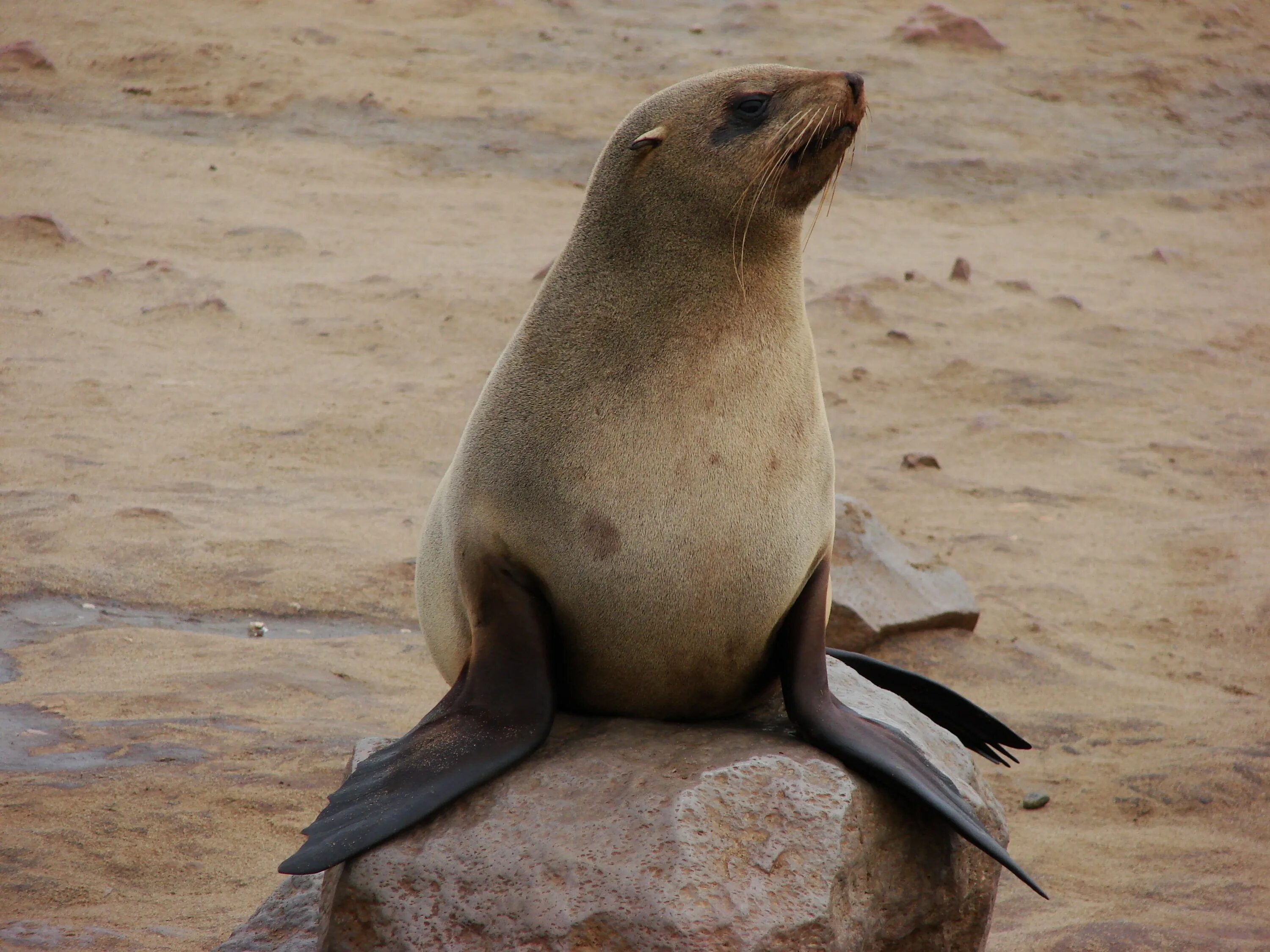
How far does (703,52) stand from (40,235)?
853 centimetres

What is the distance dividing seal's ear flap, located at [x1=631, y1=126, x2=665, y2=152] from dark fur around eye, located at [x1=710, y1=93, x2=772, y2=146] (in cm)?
11

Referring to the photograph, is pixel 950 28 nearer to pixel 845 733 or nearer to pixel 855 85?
pixel 855 85

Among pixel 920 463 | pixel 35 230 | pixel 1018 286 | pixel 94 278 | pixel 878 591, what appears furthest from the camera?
pixel 1018 286

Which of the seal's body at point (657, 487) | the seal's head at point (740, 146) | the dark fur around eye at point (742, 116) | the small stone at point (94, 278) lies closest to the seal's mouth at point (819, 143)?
the seal's head at point (740, 146)

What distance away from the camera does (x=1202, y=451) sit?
8.38m

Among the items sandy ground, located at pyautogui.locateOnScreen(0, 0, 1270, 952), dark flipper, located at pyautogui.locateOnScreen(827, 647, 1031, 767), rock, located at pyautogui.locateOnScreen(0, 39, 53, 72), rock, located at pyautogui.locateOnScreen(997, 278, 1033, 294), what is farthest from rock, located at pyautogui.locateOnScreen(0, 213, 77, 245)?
dark flipper, located at pyautogui.locateOnScreen(827, 647, 1031, 767)

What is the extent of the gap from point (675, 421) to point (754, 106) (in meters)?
0.71

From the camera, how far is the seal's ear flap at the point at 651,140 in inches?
122

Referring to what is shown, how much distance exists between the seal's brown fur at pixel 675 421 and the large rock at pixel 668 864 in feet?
0.85

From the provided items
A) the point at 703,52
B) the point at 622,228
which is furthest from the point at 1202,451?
the point at 703,52

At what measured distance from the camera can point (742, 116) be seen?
3.06 metres

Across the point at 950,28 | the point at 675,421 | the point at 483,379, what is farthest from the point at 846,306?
the point at 950,28

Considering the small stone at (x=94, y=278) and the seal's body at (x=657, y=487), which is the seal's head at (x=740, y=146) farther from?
the small stone at (x=94, y=278)

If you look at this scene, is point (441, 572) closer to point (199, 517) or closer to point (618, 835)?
point (618, 835)
